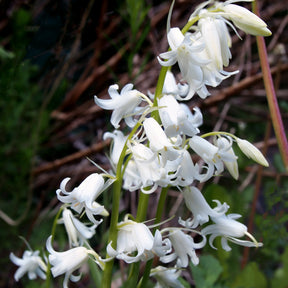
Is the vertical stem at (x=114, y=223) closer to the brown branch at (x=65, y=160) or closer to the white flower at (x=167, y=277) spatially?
the white flower at (x=167, y=277)

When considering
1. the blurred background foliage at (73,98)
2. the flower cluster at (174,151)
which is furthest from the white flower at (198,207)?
the blurred background foliage at (73,98)

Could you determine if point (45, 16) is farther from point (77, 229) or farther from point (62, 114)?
point (77, 229)

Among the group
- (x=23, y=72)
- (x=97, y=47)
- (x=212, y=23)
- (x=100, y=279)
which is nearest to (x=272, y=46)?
(x=97, y=47)

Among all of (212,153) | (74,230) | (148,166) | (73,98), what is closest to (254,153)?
(212,153)

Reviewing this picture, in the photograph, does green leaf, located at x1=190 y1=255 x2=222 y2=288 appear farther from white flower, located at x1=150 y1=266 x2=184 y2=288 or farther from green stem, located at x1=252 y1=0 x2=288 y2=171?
green stem, located at x1=252 y1=0 x2=288 y2=171

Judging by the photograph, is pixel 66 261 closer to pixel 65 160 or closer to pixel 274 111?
pixel 274 111

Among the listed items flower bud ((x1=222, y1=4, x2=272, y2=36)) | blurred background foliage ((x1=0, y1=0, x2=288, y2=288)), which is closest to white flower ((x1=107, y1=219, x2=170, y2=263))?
flower bud ((x1=222, y1=4, x2=272, y2=36))
